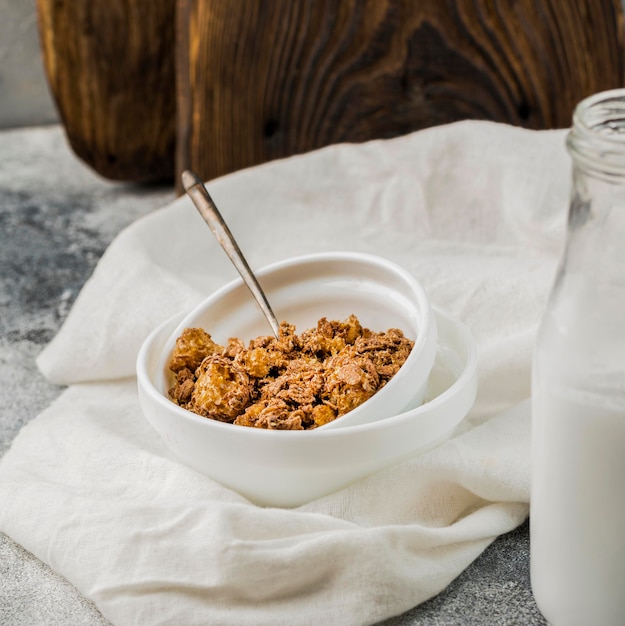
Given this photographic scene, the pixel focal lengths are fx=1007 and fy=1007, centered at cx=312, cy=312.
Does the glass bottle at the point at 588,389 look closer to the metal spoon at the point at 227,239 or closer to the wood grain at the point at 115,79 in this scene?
the metal spoon at the point at 227,239

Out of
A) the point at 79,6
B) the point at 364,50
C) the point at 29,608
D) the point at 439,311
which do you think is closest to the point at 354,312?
the point at 439,311

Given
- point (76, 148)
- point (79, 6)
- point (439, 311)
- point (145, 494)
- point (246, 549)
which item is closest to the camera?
point (246, 549)

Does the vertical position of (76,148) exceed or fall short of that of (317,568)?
it falls short

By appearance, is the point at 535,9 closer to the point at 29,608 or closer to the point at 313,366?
the point at 313,366

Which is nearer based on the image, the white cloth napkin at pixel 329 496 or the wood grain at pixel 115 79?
the white cloth napkin at pixel 329 496

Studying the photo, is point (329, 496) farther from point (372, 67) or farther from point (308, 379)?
point (372, 67)

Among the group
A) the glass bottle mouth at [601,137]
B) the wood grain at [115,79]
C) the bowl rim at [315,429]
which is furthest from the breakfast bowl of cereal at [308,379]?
the wood grain at [115,79]
